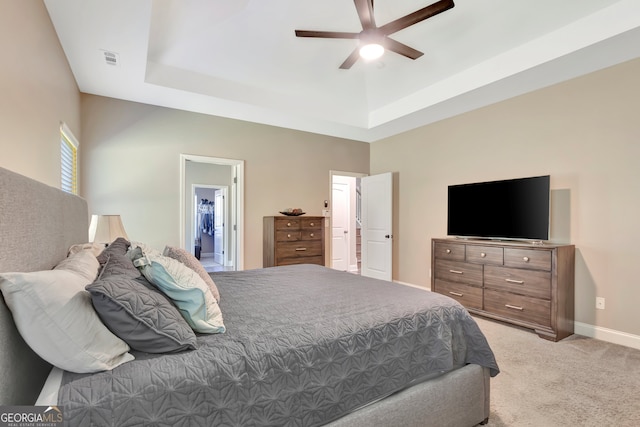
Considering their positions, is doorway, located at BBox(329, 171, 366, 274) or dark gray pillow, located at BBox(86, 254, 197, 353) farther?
doorway, located at BBox(329, 171, 366, 274)

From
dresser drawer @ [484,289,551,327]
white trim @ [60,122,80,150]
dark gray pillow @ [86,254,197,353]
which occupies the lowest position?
dresser drawer @ [484,289,551,327]

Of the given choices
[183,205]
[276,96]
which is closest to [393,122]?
[276,96]

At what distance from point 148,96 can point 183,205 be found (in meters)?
1.39

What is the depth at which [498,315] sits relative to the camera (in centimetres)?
328

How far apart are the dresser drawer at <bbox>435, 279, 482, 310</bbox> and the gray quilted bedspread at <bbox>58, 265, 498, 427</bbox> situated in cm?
196

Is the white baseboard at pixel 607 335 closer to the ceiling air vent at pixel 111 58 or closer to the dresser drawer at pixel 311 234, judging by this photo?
the dresser drawer at pixel 311 234

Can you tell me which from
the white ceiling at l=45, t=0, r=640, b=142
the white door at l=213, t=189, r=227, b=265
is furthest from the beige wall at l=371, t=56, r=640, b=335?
the white door at l=213, t=189, r=227, b=265

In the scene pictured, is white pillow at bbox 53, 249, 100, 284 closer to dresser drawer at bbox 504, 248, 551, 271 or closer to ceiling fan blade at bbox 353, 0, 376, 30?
ceiling fan blade at bbox 353, 0, 376, 30

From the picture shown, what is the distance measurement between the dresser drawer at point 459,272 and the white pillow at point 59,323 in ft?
11.6

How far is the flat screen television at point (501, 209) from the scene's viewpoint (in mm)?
3180

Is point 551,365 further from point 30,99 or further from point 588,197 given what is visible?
point 30,99

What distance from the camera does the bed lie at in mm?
878
